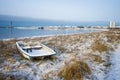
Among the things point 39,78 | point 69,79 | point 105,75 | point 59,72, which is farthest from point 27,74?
point 105,75

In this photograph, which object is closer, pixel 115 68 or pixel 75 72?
pixel 75 72

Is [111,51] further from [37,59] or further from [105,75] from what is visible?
[37,59]

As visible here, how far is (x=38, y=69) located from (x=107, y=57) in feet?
15.7

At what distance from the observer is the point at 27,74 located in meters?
7.32

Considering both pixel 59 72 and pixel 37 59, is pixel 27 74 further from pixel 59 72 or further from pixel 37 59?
pixel 37 59

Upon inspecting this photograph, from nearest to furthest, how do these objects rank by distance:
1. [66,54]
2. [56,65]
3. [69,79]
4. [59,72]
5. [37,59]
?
[69,79], [59,72], [56,65], [37,59], [66,54]

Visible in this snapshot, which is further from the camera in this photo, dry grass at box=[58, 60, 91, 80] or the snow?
the snow

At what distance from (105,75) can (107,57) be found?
9.46 ft

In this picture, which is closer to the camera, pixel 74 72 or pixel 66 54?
pixel 74 72

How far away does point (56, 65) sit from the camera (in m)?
8.61

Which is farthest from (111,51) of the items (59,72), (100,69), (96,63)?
(59,72)

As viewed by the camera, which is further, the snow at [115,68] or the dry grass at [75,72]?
the snow at [115,68]

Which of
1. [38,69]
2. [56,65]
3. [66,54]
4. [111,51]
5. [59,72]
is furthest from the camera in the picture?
[111,51]

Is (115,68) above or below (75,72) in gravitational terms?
below
